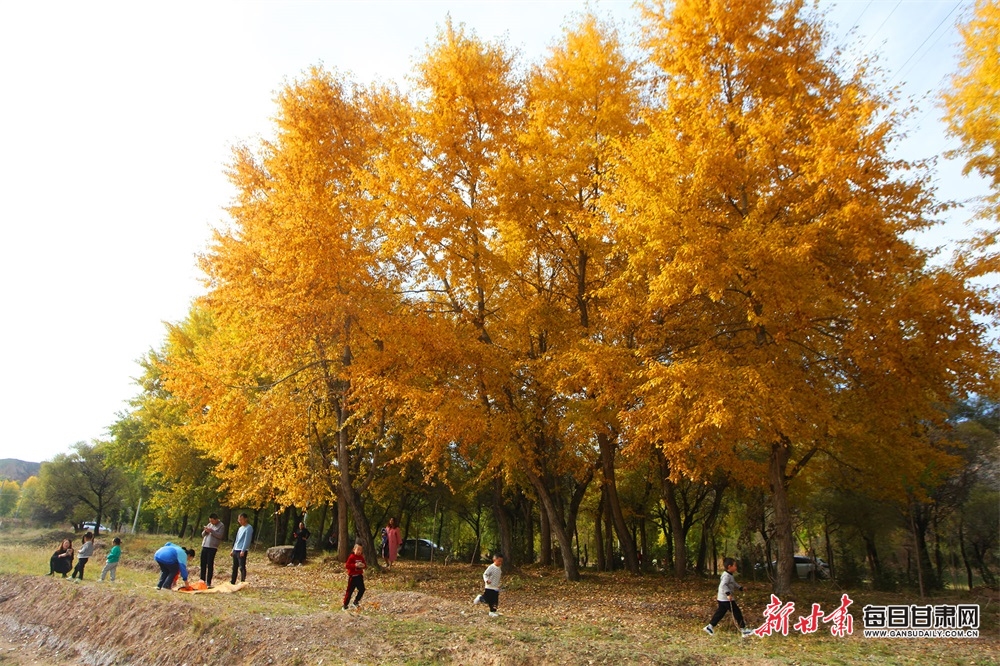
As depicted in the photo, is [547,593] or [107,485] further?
[107,485]

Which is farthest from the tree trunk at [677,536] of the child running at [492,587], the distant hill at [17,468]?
the distant hill at [17,468]

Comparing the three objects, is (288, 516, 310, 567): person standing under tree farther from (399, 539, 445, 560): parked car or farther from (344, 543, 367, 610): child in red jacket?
(399, 539, 445, 560): parked car

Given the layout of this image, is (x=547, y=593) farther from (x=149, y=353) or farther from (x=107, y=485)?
(x=107, y=485)

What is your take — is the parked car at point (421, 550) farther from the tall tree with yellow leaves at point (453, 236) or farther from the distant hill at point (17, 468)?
the distant hill at point (17, 468)

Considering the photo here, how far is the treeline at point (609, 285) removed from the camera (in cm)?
886

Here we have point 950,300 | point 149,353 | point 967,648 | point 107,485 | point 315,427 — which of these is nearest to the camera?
point 967,648

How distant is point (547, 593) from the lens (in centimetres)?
1251

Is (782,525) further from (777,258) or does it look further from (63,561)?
(63,561)

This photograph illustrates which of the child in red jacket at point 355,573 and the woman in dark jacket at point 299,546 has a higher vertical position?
the child in red jacket at point 355,573

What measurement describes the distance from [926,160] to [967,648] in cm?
666

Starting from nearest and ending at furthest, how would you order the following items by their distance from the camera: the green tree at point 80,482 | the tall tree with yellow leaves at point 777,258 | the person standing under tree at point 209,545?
the tall tree with yellow leaves at point 777,258
the person standing under tree at point 209,545
the green tree at point 80,482

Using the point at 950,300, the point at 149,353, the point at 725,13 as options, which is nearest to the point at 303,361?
the point at 725,13

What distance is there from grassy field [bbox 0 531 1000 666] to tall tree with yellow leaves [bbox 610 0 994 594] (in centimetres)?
237

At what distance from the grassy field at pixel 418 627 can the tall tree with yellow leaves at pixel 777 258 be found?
2.37 m
